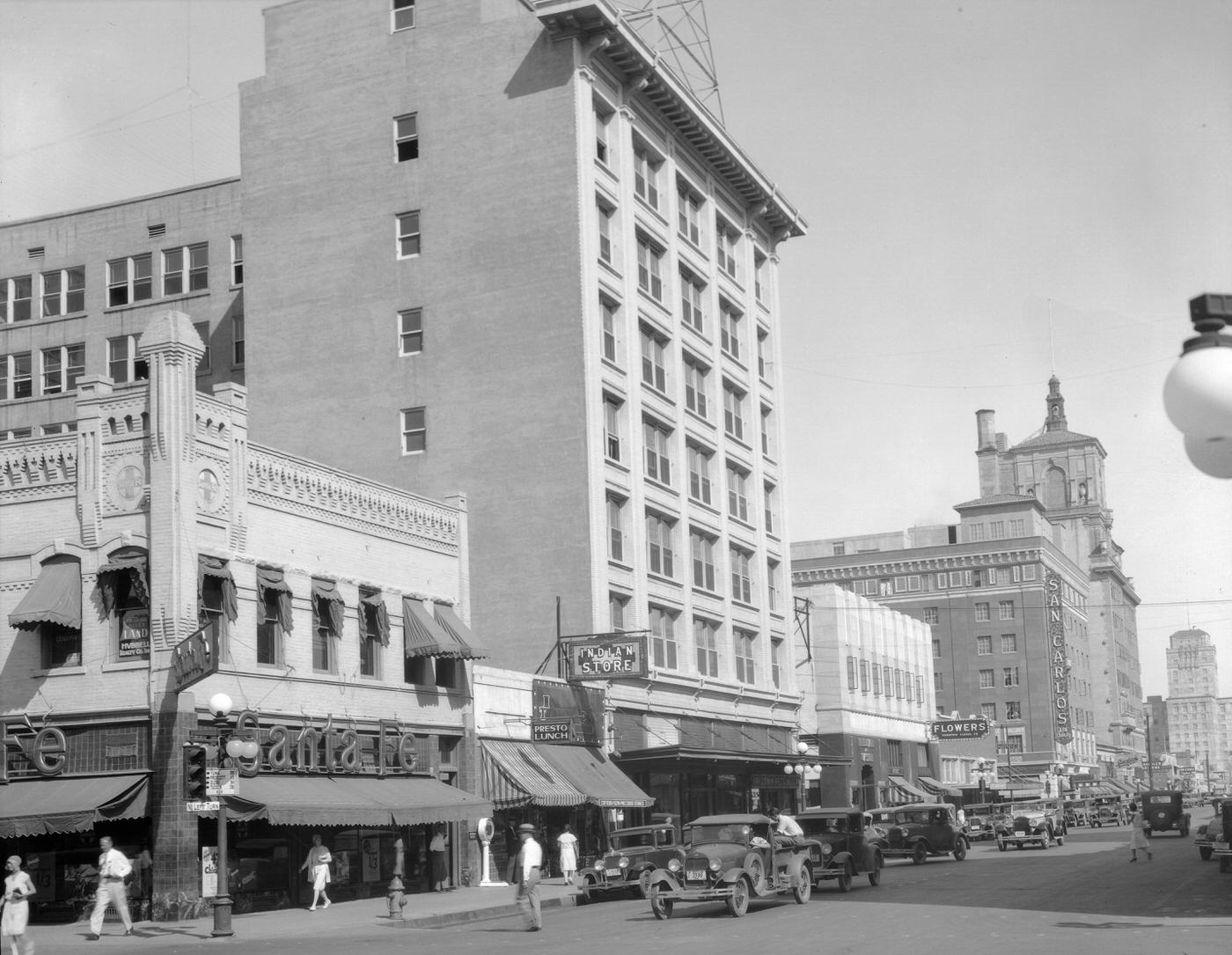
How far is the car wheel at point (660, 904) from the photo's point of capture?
97.5 feet

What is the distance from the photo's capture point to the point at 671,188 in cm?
5984

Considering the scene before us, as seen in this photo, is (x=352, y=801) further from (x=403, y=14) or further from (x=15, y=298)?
(x=15, y=298)

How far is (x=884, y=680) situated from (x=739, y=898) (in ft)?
177

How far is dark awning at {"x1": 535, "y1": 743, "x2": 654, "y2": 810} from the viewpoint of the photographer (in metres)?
45.0

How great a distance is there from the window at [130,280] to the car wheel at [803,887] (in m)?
37.9

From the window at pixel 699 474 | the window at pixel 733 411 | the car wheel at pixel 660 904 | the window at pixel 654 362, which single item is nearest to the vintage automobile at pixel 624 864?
the car wheel at pixel 660 904

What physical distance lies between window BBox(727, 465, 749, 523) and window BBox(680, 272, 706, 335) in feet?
20.2

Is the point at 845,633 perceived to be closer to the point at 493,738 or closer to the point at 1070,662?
the point at 493,738

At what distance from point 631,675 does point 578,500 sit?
688 cm

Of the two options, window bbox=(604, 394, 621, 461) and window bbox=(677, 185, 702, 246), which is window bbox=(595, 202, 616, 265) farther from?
window bbox=(677, 185, 702, 246)

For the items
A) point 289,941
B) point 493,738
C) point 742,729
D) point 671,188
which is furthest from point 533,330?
point 289,941

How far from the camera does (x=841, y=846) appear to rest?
3659 cm

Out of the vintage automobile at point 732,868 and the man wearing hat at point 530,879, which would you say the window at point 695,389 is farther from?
the man wearing hat at point 530,879

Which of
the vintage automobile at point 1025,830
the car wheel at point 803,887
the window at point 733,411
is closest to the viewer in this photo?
the car wheel at point 803,887
